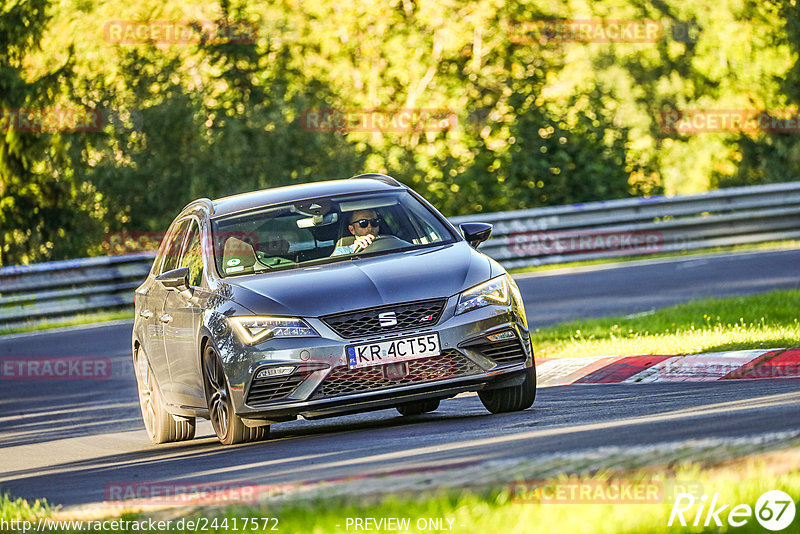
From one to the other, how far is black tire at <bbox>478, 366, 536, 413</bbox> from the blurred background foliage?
17.8m

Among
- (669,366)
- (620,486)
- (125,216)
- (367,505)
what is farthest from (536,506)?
(125,216)

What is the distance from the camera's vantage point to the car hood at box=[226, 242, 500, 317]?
334 inches

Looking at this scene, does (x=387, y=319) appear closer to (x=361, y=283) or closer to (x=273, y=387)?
(x=361, y=283)

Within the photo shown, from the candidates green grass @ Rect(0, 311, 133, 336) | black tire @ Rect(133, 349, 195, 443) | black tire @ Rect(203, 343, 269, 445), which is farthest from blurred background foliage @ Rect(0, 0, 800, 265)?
black tire @ Rect(203, 343, 269, 445)

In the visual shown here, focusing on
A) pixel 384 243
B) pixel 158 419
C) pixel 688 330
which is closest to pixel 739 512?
pixel 384 243

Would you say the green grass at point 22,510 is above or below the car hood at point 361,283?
below

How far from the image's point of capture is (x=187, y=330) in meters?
9.49

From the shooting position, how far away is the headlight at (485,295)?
8.62 m

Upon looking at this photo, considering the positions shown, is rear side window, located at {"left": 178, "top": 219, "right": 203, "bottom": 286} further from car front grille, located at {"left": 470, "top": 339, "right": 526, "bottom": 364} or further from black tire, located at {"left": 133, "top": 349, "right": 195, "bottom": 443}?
car front grille, located at {"left": 470, "top": 339, "right": 526, "bottom": 364}

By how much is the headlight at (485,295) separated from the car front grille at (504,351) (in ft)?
0.79

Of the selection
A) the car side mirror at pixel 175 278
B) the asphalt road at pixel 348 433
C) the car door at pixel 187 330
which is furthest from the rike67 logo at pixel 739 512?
the car side mirror at pixel 175 278

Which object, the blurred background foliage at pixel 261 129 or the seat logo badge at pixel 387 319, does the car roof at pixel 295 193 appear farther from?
the blurred background foliage at pixel 261 129

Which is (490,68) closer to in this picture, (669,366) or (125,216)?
(125,216)

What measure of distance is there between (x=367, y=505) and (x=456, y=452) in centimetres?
161
